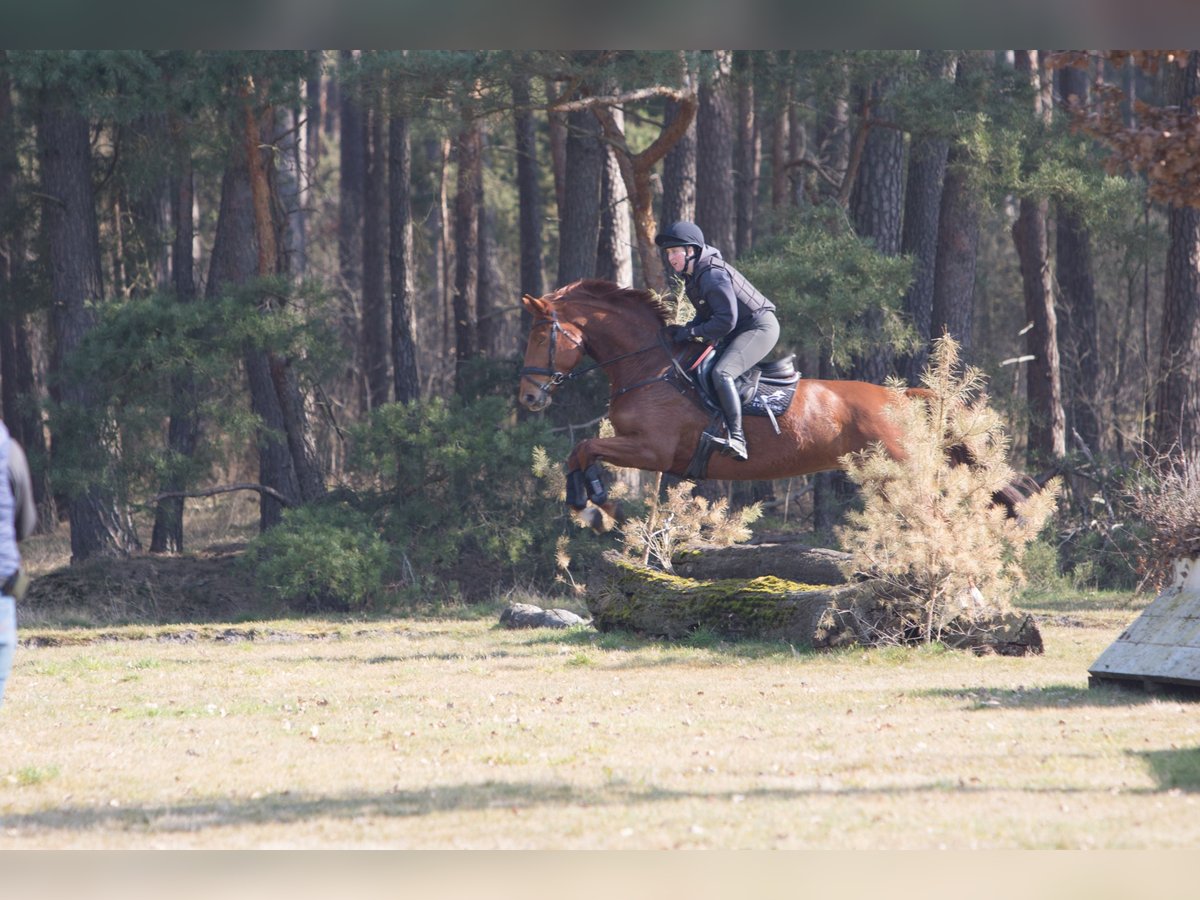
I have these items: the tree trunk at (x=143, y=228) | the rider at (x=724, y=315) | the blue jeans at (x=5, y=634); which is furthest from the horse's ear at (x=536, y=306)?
the tree trunk at (x=143, y=228)

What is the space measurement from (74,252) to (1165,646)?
17.2m

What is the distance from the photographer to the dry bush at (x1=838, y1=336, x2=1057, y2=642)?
11.3 m

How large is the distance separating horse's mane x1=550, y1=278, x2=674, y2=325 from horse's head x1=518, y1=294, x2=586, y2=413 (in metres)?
0.34

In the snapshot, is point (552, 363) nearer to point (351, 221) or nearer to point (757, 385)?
point (757, 385)

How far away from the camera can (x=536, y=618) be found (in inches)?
587

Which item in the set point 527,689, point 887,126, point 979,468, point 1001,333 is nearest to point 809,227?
point 887,126

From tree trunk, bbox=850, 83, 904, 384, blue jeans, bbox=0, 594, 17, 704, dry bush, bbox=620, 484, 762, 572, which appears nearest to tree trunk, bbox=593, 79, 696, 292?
tree trunk, bbox=850, 83, 904, 384

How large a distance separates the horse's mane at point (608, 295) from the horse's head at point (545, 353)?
34 cm

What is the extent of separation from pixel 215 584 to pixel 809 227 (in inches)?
372

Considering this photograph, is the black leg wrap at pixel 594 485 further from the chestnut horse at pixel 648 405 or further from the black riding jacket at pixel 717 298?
the black riding jacket at pixel 717 298

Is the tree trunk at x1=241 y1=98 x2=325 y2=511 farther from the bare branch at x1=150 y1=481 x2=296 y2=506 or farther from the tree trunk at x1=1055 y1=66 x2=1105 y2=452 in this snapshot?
the tree trunk at x1=1055 y1=66 x2=1105 y2=452

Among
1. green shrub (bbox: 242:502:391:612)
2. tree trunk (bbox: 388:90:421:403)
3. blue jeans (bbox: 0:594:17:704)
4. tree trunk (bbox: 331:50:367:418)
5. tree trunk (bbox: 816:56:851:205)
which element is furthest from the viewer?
tree trunk (bbox: 331:50:367:418)

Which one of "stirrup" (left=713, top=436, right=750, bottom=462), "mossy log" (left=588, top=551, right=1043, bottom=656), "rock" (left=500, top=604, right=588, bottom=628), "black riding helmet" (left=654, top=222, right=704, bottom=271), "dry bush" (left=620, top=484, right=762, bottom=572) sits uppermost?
"black riding helmet" (left=654, top=222, right=704, bottom=271)
